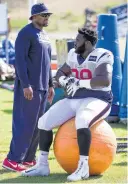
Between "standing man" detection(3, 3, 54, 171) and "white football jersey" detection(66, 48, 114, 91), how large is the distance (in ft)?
1.40

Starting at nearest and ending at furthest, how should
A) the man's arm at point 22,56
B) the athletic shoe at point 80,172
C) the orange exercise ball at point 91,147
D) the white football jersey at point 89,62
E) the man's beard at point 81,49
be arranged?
the athletic shoe at point 80,172, the orange exercise ball at point 91,147, the white football jersey at point 89,62, the man's beard at point 81,49, the man's arm at point 22,56

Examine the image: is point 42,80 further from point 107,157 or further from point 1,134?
point 1,134

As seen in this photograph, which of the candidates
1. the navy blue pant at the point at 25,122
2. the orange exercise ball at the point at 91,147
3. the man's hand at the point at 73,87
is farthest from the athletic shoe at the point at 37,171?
the man's hand at the point at 73,87

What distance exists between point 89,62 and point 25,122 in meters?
1.07

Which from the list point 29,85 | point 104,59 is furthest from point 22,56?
point 104,59

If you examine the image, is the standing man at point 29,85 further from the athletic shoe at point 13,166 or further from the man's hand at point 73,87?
the man's hand at point 73,87

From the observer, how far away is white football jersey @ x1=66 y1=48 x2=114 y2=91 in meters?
8.09

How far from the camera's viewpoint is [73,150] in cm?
798

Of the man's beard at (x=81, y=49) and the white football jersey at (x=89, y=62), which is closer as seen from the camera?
the white football jersey at (x=89, y=62)

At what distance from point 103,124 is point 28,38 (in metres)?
1.31

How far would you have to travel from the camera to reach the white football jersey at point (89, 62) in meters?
8.09

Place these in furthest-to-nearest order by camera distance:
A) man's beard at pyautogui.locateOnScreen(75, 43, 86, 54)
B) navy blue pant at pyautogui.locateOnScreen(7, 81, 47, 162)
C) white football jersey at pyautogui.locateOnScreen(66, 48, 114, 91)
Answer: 1. navy blue pant at pyautogui.locateOnScreen(7, 81, 47, 162)
2. man's beard at pyautogui.locateOnScreen(75, 43, 86, 54)
3. white football jersey at pyautogui.locateOnScreen(66, 48, 114, 91)

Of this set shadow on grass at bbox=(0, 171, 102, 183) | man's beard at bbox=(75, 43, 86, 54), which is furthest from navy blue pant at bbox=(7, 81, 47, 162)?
man's beard at bbox=(75, 43, 86, 54)

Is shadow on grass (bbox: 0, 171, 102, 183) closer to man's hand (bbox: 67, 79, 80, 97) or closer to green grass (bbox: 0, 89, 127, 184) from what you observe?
green grass (bbox: 0, 89, 127, 184)
